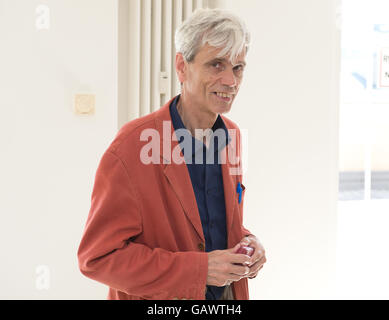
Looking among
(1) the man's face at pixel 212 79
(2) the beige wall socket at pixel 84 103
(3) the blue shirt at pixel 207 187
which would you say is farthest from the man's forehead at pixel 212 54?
(2) the beige wall socket at pixel 84 103

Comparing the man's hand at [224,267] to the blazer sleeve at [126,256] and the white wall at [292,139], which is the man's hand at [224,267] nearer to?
the blazer sleeve at [126,256]

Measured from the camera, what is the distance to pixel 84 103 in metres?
2.71

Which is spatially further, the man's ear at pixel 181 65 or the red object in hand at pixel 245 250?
the man's ear at pixel 181 65

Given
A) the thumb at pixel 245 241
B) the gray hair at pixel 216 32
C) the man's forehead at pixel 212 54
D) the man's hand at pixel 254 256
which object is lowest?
the man's hand at pixel 254 256

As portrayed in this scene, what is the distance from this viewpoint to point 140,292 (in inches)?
53.7

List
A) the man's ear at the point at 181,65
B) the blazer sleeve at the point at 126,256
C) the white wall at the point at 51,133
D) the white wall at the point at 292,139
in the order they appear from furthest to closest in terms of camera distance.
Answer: the white wall at the point at 292,139
the white wall at the point at 51,133
the man's ear at the point at 181,65
the blazer sleeve at the point at 126,256

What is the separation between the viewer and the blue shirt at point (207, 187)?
1.52 m

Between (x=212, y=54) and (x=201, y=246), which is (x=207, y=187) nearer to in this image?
(x=201, y=246)

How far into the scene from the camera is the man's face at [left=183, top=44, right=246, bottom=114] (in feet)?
4.85

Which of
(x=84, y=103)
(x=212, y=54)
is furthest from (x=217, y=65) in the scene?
(x=84, y=103)

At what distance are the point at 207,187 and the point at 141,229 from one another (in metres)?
0.27

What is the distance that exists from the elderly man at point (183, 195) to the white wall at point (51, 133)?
1271mm

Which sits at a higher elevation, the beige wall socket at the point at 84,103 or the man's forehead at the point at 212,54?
the man's forehead at the point at 212,54

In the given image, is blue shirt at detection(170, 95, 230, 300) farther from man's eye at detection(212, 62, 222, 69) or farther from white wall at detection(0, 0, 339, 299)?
white wall at detection(0, 0, 339, 299)
